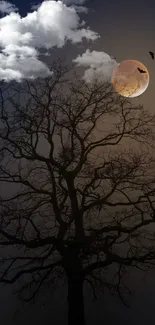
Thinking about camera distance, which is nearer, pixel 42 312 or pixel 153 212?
pixel 153 212

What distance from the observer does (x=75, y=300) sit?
8.83 metres

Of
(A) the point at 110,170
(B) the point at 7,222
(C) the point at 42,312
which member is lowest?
(C) the point at 42,312

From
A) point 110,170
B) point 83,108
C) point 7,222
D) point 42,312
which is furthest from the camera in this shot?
point 42,312

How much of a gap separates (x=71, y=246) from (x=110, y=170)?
2.28 metres

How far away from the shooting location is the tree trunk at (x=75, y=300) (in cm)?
870

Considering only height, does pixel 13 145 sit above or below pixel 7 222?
above

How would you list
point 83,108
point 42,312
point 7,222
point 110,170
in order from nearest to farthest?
point 7,222 → point 110,170 → point 83,108 → point 42,312

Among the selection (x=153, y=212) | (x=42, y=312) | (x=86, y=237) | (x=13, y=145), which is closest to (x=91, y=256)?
(x=86, y=237)

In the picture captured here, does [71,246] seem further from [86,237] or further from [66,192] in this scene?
[66,192]

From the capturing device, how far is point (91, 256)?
28.5 feet

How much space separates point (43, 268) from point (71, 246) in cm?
97

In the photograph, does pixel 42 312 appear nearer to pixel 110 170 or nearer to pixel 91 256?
pixel 91 256

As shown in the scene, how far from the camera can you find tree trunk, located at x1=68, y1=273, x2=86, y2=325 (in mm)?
8703

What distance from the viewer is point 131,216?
897 centimetres
